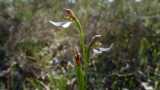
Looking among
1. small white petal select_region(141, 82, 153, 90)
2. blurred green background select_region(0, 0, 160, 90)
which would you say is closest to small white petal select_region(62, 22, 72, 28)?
blurred green background select_region(0, 0, 160, 90)

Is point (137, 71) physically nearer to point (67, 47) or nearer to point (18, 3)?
point (67, 47)

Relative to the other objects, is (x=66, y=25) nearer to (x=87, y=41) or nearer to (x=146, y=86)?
(x=146, y=86)

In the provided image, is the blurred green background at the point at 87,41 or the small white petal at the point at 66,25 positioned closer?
the small white petal at the point at 66,25

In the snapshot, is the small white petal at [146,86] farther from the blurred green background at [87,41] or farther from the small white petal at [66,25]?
the small white petal at [66,25]

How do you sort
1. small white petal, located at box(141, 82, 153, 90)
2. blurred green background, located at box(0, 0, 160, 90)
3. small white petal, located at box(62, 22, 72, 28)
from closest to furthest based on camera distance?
small white petal, located at box(62, 22, 72, 28)
small white petal, located at box(141, 82, 153, 90)
blurred green background, located at box(0, 0, 160, 90)

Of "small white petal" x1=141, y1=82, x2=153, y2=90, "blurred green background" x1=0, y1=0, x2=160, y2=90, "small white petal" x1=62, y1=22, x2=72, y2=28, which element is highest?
"small white petal" x1=62, y1=22, x2=72, y2=28

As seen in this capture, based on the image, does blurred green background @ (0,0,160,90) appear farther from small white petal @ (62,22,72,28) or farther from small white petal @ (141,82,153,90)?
small white petal @ (62,22,72,28)

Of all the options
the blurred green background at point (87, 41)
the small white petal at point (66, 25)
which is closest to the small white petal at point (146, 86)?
the blurred green background at point (87, 41)

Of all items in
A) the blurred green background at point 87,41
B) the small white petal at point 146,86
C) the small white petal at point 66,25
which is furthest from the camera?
the blurred green background at point 87,41

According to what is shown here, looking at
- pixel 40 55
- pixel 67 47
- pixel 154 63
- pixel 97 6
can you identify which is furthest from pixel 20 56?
pixel 154 63

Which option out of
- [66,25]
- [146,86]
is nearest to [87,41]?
[146,86]

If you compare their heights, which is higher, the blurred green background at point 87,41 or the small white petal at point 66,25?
the small white petal at point 66,25
